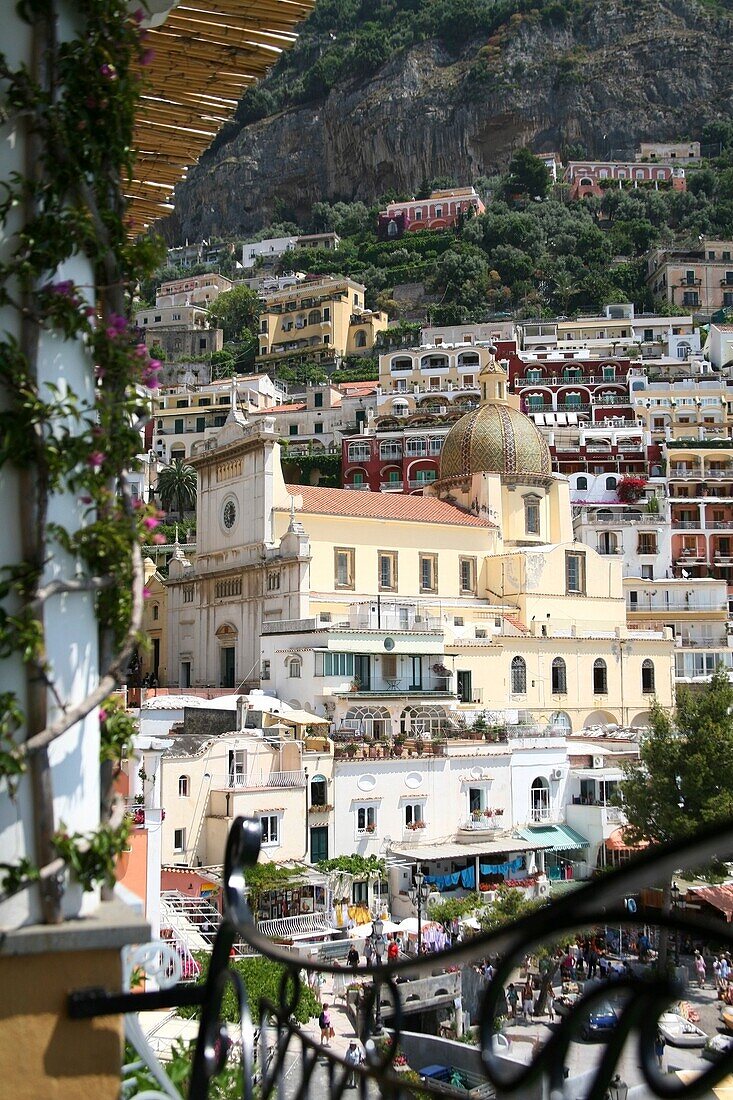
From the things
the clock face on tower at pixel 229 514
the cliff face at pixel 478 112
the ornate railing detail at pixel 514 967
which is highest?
the cliff face at pixel 478 112

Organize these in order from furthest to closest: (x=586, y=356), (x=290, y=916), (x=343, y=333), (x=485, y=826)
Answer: (x=343, y=333), (x=586, y=356), (x=485, y=826), (x=290, y=916)

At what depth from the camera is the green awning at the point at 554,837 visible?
3599 centimetres

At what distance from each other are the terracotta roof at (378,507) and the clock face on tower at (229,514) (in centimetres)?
221

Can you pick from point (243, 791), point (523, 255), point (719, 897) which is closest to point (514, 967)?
point (243, 791)

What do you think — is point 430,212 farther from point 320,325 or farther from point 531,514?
point 531,514

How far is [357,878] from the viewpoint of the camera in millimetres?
30969

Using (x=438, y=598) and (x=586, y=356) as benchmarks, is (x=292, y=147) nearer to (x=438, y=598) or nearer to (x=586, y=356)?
(x=586, y=356)

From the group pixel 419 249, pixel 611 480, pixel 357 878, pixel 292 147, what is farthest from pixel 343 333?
pixel 357 878

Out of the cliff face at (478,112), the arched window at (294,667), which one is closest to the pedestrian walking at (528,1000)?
the arched window at (294,667)

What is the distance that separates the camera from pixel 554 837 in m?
36.7

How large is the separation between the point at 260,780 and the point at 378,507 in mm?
17900

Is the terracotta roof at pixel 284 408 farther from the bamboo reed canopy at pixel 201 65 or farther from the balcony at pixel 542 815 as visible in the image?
the bamboo reed canopy at pixel 201 65

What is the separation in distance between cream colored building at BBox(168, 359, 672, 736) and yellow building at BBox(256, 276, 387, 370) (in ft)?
180

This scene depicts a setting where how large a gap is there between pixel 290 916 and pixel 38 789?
84.8 feet
